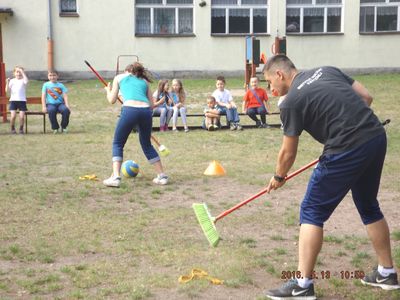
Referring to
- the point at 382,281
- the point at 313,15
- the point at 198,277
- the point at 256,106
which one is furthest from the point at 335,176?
the point at 313,15

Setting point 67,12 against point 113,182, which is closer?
point 113,182

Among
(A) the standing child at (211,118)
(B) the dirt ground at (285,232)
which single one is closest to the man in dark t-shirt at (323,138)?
(B) the dirt ground at (285,232)

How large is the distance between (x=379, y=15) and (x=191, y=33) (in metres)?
7.87

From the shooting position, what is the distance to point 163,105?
1547cm

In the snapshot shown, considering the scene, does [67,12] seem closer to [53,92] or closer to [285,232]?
[53,92]

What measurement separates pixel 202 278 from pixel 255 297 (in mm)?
545

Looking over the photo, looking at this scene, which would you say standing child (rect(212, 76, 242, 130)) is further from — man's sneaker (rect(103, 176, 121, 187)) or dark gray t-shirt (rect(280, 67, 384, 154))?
dark gray t-shirt (rect(280, 67, 384, 154))

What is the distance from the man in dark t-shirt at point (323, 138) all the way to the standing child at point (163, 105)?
10342mm

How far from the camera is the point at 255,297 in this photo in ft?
16.7

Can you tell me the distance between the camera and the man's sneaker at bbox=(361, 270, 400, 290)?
5.21 m

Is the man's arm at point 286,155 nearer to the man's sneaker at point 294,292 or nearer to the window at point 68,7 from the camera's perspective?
the man's sneaker at point 294,292

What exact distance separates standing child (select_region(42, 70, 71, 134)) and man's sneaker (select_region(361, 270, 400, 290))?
10.8 m

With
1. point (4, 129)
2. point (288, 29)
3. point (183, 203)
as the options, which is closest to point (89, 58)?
point (288, 29)

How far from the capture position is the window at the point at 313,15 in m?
28.4
